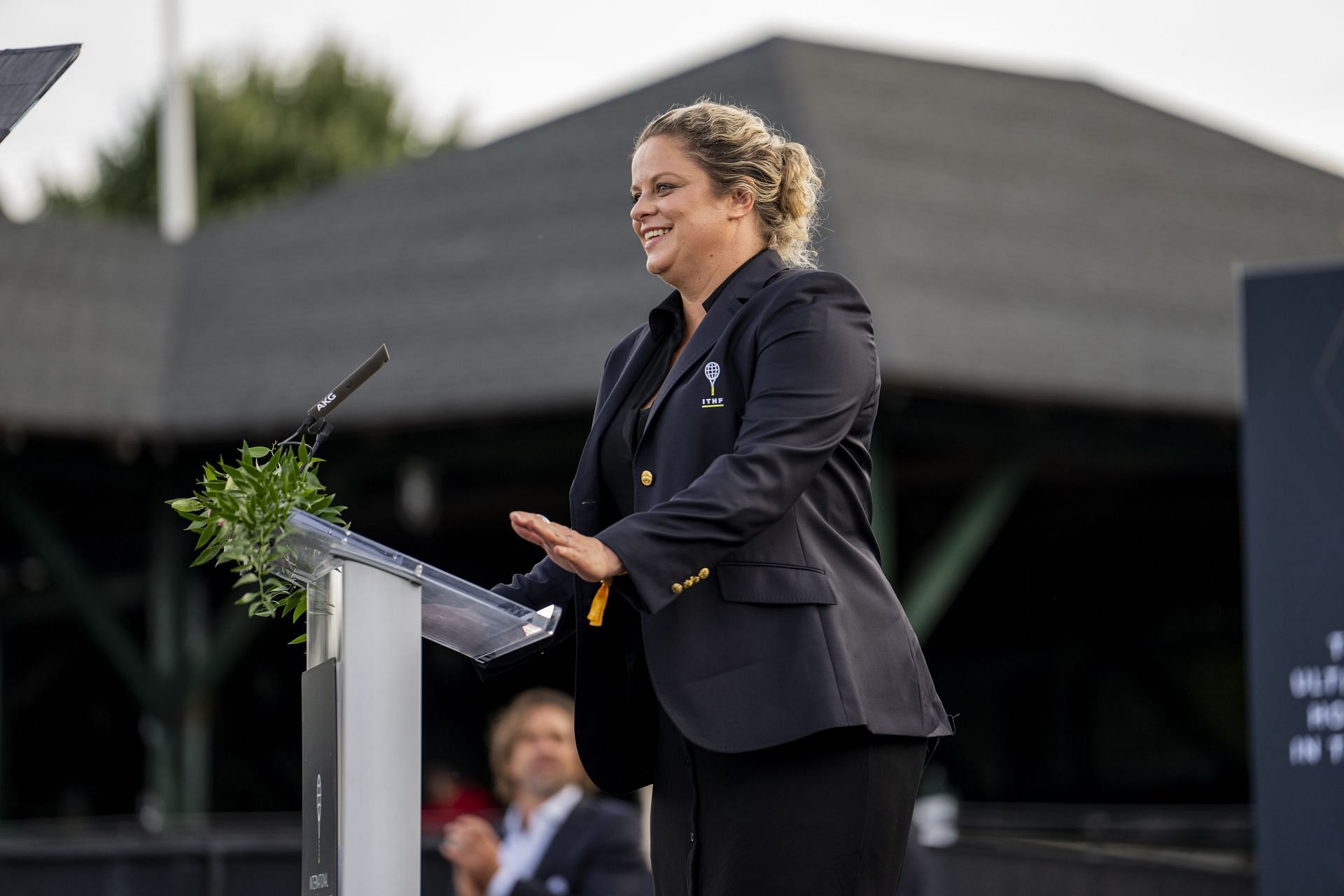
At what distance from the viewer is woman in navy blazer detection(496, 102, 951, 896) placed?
7.23 feet

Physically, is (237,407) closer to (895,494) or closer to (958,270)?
(958,270)

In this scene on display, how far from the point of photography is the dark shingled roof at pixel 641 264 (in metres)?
10.9

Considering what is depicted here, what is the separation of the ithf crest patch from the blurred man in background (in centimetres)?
293

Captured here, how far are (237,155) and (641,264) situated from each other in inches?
879

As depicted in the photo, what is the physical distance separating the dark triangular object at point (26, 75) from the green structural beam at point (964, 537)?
8.85 m

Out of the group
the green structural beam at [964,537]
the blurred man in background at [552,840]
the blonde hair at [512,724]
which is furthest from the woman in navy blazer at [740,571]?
the green structural beam at [964,537]

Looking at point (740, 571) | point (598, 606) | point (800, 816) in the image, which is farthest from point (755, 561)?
point (800, 816)

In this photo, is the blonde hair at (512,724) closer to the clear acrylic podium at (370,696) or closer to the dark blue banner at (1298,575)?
the dark blue banner at (1298,575)

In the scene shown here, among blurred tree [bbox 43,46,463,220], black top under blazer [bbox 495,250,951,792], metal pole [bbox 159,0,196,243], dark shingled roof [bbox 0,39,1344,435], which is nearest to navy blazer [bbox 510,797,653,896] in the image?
black top under blazer [bbox 495,250,951,792]

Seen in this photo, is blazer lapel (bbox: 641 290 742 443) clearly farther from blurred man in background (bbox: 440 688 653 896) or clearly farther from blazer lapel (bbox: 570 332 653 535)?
blurred man in background (bbox: 440 688 653 896)

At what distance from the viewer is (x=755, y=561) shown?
2.28 meters

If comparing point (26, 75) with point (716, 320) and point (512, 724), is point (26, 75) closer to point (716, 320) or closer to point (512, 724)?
point (716, 320)

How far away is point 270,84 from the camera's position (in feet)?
114

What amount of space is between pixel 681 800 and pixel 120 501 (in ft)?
43.7
